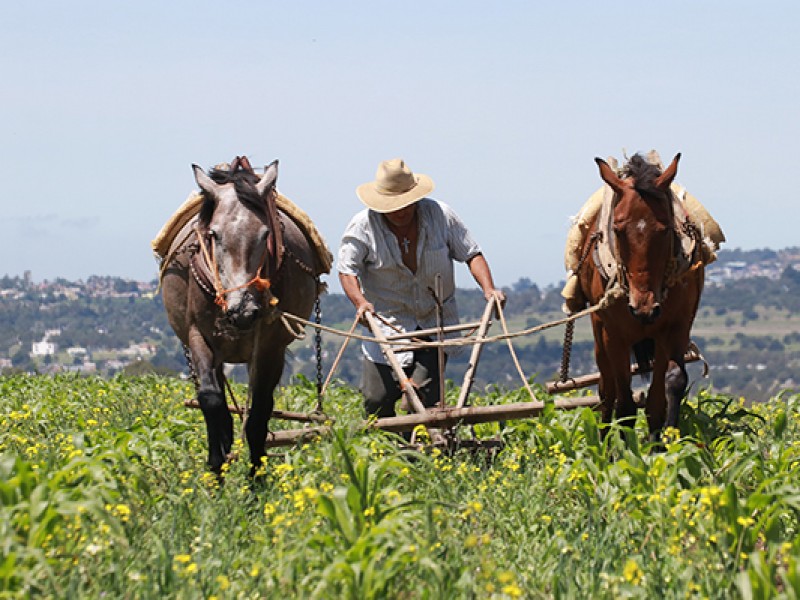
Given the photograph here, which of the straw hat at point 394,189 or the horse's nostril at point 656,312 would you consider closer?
the horse's nostril at point 656,312

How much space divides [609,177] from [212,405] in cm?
299

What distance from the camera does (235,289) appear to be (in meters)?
8.24

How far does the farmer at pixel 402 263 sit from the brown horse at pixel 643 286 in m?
1.04

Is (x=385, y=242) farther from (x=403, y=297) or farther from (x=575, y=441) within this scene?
(x=575, y=441)

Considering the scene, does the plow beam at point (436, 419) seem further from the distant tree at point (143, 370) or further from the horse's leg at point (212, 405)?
the distant tree at point (143, 370)

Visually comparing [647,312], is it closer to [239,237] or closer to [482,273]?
[482,273]

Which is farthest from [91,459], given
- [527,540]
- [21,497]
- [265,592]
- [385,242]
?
[385,242]

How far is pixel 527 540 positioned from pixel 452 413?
85.9 inches

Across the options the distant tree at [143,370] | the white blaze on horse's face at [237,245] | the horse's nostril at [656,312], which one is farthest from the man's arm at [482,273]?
the distant tree at [143,370]

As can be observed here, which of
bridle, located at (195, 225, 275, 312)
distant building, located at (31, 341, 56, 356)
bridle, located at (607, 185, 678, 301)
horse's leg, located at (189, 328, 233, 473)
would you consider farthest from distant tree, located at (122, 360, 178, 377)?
distant building, located at (31, 341, 56, 356)

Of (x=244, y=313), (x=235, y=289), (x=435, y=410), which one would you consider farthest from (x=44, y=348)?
(x=244, y=313)

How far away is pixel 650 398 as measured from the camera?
966 cm

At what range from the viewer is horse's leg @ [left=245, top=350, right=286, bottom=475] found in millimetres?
9297

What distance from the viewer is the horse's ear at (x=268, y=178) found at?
8.75 m
